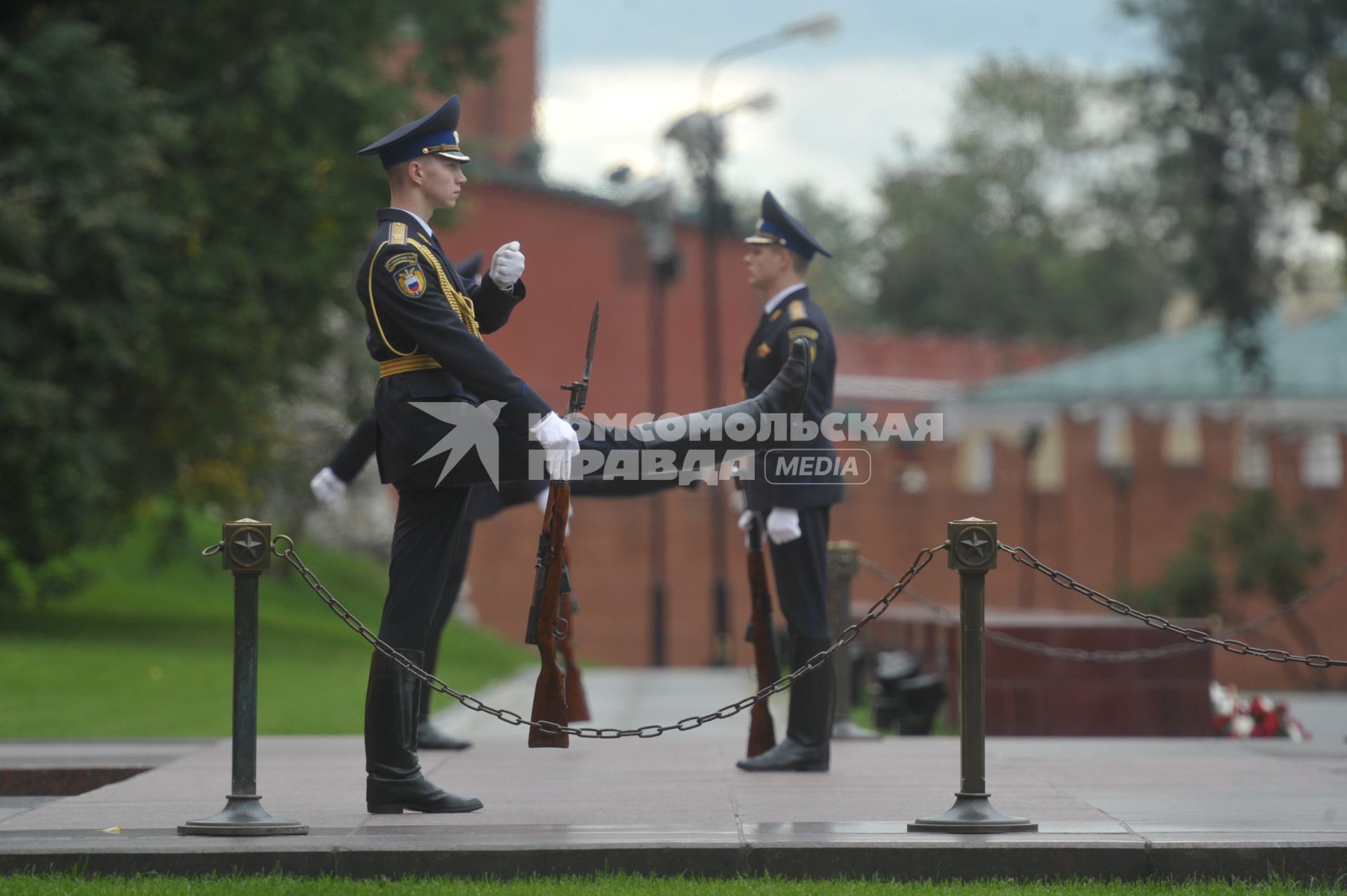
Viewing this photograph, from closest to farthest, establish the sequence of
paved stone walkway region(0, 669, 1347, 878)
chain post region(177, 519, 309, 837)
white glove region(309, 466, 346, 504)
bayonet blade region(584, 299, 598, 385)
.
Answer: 1. paved stone walkway region(0, 669, 1347, 878)
2. chain post region(177, 519, 309, 837)
3. bayonet blade region(584, 299, 598, 385)
4. white glove region(309, 466, 346, 504)

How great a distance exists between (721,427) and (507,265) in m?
0.91

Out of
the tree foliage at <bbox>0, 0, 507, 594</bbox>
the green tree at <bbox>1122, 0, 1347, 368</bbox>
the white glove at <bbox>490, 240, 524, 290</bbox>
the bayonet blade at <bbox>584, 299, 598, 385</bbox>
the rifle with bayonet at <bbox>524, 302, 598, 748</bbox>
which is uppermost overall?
the green tree at <bbox>1122, 0, 1347, 368</bbox>

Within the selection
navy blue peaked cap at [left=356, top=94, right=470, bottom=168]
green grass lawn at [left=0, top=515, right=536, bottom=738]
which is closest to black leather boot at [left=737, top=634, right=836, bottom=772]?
navy blue peaked cap at [left=356, top=94, right=470, bottom=168]

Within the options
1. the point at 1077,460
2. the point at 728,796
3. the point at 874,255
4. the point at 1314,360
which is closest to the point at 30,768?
the point at 728,796

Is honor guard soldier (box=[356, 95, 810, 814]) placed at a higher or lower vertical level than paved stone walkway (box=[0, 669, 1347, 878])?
higher

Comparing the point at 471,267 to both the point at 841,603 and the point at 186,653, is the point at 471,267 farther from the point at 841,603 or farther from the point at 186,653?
the point at 186,653

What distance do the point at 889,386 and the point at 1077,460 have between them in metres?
17.0

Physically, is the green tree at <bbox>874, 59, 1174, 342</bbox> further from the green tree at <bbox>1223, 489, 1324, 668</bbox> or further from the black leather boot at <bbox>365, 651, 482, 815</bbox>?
the black leather boot at <bbox>365, 651, 482, 815</bbox>

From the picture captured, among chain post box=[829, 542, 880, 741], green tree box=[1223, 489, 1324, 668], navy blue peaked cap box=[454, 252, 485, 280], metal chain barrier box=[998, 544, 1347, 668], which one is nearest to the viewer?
metal chain barrier box=[998, 544, 1347, 668]

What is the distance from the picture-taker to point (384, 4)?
62.7 feet

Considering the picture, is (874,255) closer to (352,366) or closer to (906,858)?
(352,366)

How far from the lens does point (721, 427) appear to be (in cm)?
578

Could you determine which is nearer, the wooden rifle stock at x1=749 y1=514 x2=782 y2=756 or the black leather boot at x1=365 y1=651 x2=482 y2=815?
the black leather boot at x1=365 y1=651 x2=482 y2=815

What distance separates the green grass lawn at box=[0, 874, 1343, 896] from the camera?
439 centimetres
